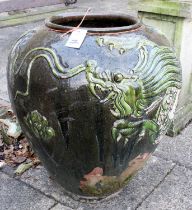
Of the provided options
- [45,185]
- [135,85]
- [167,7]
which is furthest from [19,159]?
[167,7]

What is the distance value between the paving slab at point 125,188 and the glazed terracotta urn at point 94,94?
291 millimetres

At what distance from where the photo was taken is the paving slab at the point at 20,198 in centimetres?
247

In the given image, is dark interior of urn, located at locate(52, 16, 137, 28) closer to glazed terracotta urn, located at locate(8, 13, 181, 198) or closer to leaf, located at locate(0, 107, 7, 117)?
glazed terracotta urn, located at locate(8, 13, 181, 198)

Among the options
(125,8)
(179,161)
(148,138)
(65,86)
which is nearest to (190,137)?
(179,161)

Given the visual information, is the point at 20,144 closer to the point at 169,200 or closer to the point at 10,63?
the point at 10,63

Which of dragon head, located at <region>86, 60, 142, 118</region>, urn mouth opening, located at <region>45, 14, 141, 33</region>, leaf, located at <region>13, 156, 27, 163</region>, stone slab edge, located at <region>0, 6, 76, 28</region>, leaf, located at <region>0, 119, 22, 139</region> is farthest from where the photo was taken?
stone slab edge, located at <region>0, 6, 76, 28</region>

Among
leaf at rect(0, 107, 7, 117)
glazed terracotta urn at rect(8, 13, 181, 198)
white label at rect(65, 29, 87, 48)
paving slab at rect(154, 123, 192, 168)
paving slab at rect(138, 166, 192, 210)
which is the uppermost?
white label at rect(65, 29, 87, 48)

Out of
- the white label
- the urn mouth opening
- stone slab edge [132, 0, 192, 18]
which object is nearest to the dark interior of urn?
the urn mouth opening

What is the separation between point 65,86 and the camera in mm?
1914

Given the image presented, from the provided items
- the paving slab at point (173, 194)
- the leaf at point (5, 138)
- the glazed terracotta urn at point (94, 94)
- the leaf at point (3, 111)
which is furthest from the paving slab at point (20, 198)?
the leaf at point (3, 111)

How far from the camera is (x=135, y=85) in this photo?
1927mm

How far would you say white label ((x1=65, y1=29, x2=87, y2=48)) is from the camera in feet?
6.37

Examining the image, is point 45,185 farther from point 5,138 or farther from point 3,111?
point 3,111

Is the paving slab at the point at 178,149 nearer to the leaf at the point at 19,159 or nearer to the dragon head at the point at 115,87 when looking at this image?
the leaf at the point at 19,159
